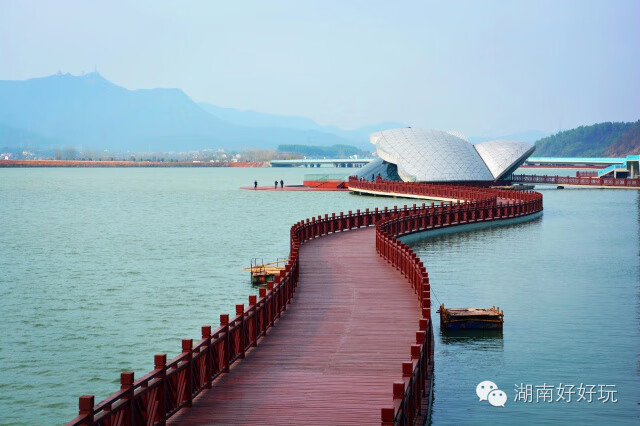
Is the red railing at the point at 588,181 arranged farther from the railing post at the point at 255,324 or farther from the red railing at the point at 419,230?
the railing post at the point at 255,324

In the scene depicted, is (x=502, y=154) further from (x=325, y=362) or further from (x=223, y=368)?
(x=223, y=368)

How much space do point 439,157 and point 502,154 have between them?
29.7 feet

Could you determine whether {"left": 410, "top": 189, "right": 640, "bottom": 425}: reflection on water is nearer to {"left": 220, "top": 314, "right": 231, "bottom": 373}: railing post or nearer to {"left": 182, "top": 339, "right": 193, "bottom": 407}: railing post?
{"left": 220, "top": 314, "right": 231, "bottom": 373}: railing post

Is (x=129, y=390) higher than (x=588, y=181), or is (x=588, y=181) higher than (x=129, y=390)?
(x=588, y=181)

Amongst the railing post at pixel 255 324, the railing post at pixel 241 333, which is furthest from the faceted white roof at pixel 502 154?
the railing post at pixel 241 333

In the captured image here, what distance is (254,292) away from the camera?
112 feet

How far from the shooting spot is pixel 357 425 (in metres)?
13.6

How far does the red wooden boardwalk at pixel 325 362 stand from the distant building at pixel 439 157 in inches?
3134

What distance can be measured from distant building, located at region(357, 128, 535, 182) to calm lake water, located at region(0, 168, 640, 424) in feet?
123

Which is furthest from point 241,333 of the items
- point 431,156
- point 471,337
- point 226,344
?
point 431,156

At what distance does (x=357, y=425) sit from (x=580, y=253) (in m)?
36.4

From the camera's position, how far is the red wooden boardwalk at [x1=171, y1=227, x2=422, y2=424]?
563 inches

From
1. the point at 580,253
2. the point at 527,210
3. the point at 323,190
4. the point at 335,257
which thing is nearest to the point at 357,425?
the point at 335,257

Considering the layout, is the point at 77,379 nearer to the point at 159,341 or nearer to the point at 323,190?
the point at 159,341
